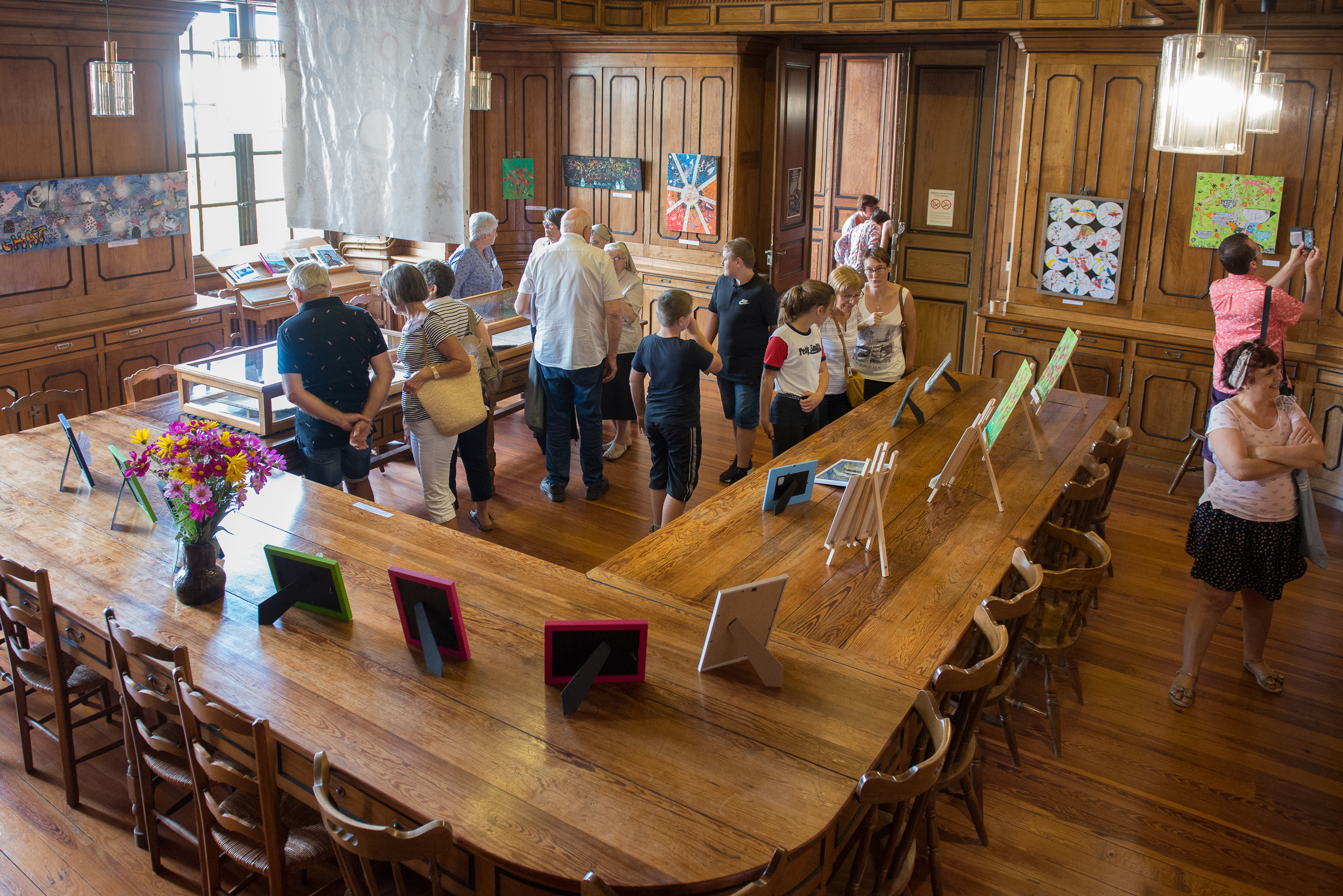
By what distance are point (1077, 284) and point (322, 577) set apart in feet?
19.2

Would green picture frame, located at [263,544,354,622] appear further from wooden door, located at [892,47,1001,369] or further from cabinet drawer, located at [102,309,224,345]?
wooden door, located at [892,47,1001,369]

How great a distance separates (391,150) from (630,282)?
408 cm

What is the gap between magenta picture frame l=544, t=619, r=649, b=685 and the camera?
2801 millimetres

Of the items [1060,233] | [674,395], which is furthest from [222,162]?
[1060,233]

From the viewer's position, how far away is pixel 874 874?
9.18 ft

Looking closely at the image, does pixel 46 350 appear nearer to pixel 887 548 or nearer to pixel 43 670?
pixel 43 670

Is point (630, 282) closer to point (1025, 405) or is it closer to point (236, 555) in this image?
point (1025, 405)

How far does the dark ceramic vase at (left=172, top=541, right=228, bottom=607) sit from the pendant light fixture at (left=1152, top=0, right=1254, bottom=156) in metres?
2.98

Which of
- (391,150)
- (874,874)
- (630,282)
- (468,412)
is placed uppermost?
(391,150)

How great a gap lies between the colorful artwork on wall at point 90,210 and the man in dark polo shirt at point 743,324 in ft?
13.5

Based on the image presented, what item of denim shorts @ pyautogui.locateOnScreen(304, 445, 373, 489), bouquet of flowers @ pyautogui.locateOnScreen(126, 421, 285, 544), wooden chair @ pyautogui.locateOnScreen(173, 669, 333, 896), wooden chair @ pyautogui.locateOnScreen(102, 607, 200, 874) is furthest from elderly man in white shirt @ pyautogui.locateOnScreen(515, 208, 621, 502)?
wooden chair @ pyautogui.locateOnScreen(173, 669, 333, 896)

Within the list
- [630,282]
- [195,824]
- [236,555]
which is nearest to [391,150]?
[236,555]

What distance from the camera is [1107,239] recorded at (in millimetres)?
7078

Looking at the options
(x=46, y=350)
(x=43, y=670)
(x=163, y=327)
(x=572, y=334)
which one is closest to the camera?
(x=43, y=670)
